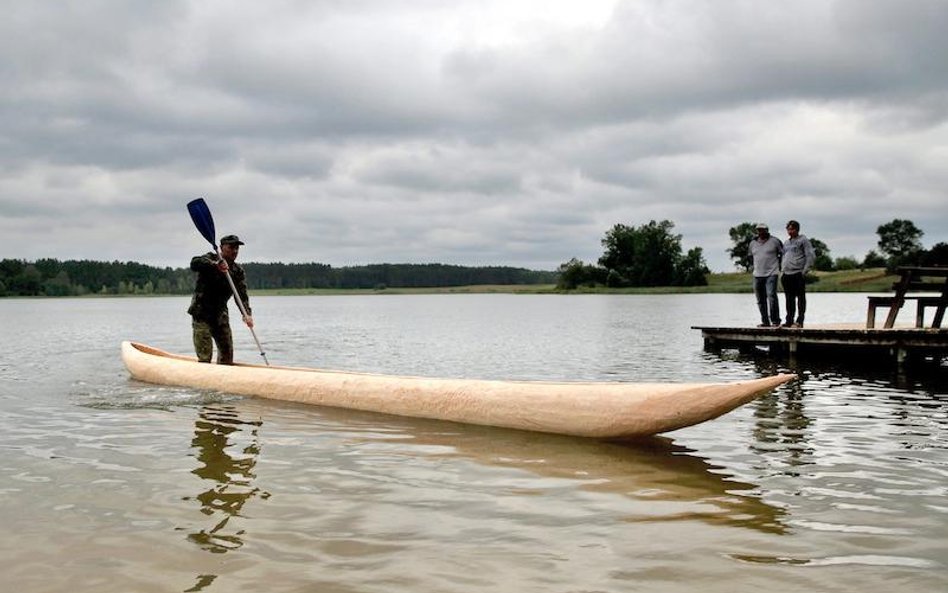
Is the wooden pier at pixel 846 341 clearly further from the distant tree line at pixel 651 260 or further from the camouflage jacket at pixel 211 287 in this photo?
the distant tree line at pixel 651 260

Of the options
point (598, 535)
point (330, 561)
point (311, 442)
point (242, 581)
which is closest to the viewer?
point (242, 581)

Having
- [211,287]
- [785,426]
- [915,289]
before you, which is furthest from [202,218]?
[915,289]

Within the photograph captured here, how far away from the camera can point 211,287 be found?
40.1 ft

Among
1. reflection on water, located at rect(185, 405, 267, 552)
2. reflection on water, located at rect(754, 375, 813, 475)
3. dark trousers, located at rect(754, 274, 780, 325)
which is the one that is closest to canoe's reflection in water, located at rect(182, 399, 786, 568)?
reflection on water, located at rect(185, 405, 267, 552)

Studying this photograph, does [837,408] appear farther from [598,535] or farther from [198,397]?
[198,397]

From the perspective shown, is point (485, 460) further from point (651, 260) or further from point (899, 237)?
point (899, 237)

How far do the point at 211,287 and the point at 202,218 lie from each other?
1.63m

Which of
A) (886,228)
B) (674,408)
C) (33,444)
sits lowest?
(33,444)

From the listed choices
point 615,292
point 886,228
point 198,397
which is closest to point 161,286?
point 615,292

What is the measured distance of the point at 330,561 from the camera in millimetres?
4645

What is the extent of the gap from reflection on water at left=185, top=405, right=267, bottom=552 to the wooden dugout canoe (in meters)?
0.88

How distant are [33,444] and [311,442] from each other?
2977 millimetres

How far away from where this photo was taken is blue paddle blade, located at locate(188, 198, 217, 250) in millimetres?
13188

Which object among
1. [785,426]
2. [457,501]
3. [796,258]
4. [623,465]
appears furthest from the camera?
[796,258]
